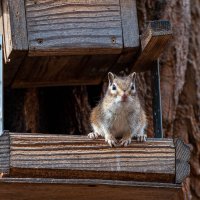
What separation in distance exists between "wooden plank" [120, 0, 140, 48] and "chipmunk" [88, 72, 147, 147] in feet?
0.77

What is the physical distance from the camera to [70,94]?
25.9 ft

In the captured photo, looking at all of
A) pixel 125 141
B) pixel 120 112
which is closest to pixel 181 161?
pixel 125 141

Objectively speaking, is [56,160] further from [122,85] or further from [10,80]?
[10,80]

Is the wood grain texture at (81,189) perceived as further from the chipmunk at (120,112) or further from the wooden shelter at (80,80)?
the chipmunk at (120,112)

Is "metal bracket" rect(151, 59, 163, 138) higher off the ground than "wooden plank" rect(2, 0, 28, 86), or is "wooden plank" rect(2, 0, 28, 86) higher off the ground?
"wooden plank" rect(2, 0, 28, 86)

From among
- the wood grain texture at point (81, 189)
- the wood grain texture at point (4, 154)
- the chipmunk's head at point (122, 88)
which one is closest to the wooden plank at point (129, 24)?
the chipmunk's head at point (122, 88)

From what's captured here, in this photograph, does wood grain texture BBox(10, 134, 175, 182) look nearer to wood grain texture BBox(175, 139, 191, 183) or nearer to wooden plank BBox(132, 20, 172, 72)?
wood grain texture BBox(175, 139, 191, 183)

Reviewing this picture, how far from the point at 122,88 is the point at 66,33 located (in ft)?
1.87

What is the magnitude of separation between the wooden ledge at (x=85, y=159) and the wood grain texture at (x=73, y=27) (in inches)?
31.4

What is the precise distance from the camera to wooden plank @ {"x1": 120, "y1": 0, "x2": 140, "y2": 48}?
266 inches

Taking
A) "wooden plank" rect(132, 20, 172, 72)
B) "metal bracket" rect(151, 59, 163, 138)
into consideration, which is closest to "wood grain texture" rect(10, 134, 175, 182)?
"metal bracket" rect(151, 59, 163, 138)

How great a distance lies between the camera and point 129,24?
6.80m

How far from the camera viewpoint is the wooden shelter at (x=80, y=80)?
19.5ft

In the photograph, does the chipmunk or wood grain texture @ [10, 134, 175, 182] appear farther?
the chipmunk
